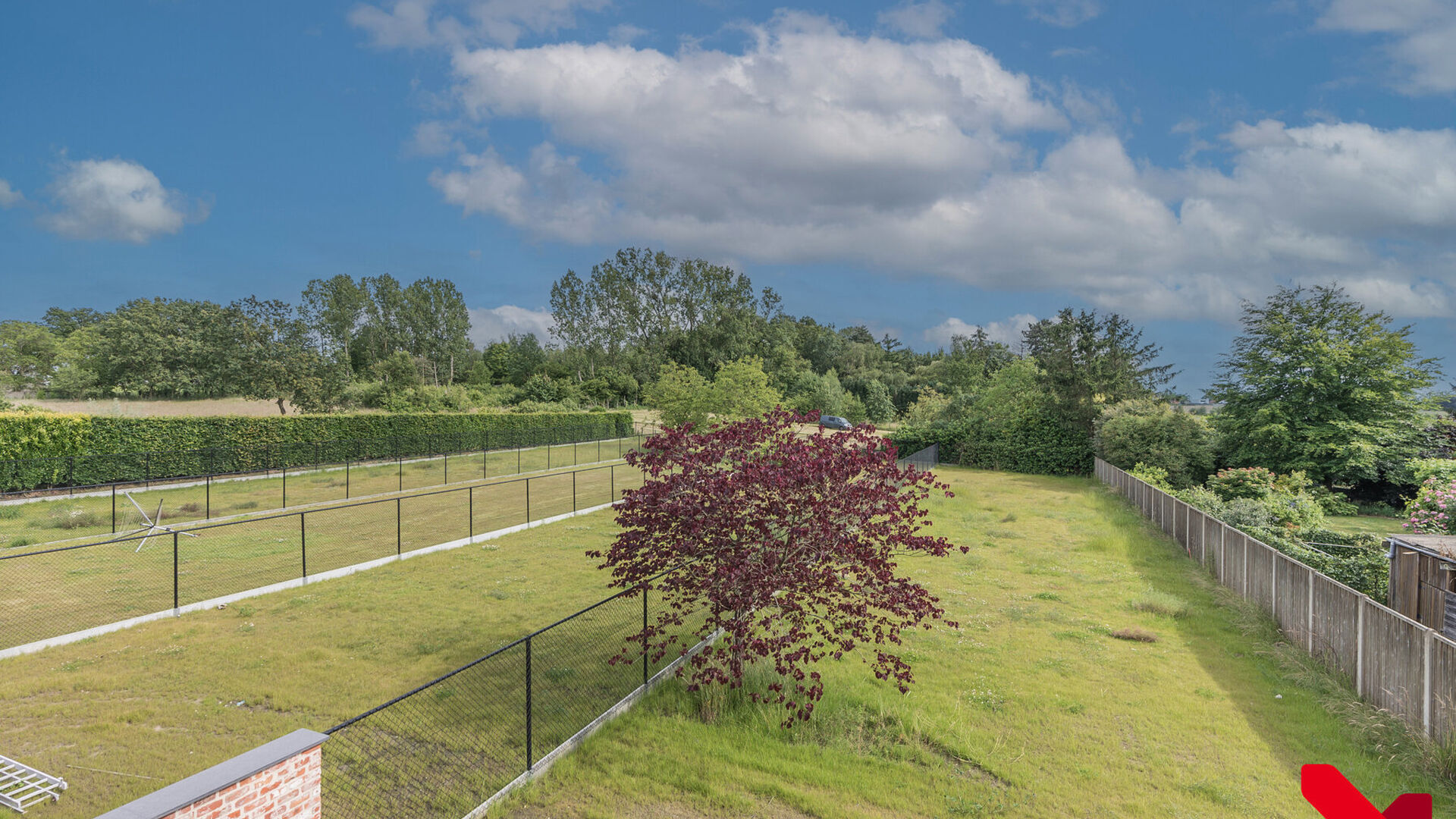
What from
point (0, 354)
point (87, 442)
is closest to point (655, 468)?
point (87, 442)

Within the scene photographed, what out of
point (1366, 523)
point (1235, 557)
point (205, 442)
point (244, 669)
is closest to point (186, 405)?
point (205, 442)

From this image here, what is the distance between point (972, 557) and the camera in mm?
17828

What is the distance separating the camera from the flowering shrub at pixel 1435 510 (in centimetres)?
1431

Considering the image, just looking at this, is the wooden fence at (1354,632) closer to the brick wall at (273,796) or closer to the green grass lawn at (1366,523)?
the brick wall at (273,796)

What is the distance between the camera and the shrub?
940 inches

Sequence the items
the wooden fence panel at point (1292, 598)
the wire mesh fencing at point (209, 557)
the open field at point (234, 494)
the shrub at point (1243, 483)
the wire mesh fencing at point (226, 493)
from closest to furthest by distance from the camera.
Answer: the wooden fence panel at point (1292, 598) → the wire mesh fencing at point (209, 557) → the open field at point (234, 494) → the wire mesh fencing at point (226, 493) → the shrub at point (1243, 483)

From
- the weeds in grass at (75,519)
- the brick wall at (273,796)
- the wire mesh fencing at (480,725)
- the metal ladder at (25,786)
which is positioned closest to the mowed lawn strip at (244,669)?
the metal ladder at (25,786)

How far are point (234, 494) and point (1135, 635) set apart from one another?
2686 centimetres

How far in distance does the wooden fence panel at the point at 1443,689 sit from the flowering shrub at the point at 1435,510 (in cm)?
863

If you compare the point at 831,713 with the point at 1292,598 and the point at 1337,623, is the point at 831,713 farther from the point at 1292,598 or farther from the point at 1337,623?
the point at 1292,598

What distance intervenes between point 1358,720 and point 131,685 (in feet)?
47.5

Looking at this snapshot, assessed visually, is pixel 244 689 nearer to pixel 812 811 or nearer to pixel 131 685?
pixel 131 685

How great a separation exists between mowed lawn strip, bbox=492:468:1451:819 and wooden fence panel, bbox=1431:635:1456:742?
0.52 meters

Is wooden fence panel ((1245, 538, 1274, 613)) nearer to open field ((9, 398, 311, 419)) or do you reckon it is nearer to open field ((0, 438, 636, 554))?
open field ((0, 438, 636, 554))
